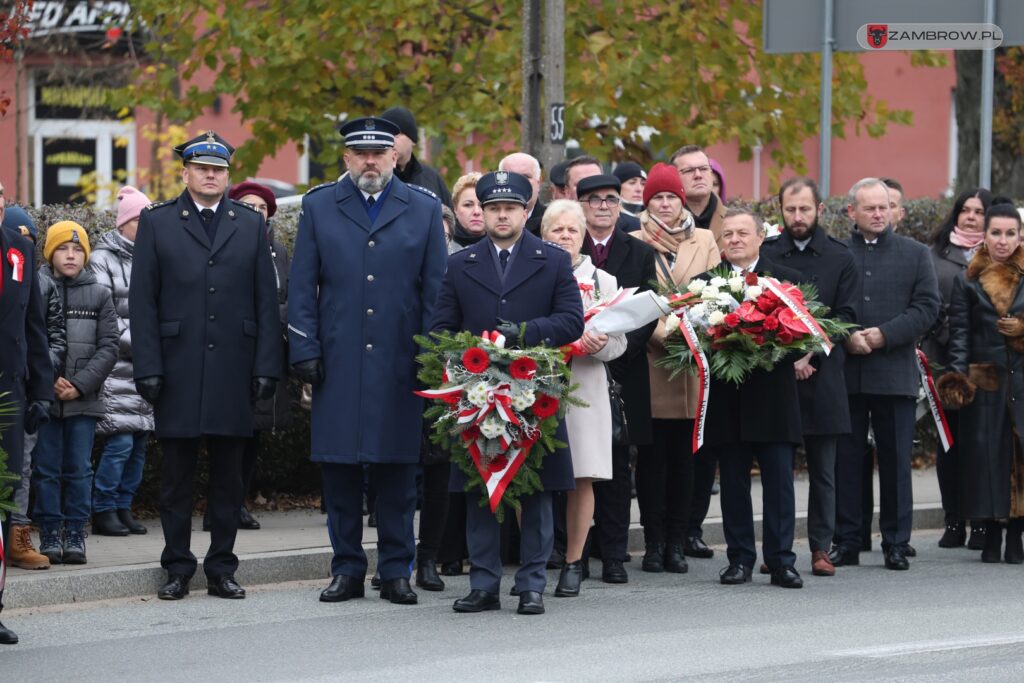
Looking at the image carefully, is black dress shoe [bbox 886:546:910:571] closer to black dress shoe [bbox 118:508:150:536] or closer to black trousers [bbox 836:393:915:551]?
black trousers [bbox 836:393:915:551]

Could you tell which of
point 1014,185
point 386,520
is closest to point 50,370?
point 386,520

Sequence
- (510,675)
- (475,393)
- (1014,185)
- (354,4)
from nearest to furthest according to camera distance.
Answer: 1. (510,675)
2. (475,393)
3. (354,4)
4. (1014,185)

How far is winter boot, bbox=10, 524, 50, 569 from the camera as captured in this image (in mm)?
9867

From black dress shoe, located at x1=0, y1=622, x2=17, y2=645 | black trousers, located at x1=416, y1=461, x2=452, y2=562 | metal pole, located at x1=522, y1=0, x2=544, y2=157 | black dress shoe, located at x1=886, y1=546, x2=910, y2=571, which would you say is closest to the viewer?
black dress shoe, located at x1=0, y1=622, x2=17, y2=645

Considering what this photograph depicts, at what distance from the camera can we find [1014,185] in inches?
777

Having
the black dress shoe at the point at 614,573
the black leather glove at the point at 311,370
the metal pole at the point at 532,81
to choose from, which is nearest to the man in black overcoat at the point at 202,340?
the black leather glove at the point at 311,370

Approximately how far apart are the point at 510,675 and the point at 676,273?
12.1ft

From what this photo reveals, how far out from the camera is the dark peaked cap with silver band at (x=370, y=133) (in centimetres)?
947

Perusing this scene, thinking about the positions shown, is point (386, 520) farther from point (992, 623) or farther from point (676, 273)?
point (992, 623)

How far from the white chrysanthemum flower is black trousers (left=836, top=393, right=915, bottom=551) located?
2.88 meters

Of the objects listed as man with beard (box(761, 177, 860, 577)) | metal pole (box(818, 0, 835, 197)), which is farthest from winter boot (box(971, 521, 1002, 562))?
metal pole (box(818, 0, 835, 197))

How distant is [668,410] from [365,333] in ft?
6.83

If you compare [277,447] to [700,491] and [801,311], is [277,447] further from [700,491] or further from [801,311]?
[801,311]

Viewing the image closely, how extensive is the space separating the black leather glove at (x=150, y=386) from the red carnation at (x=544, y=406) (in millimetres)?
1914
